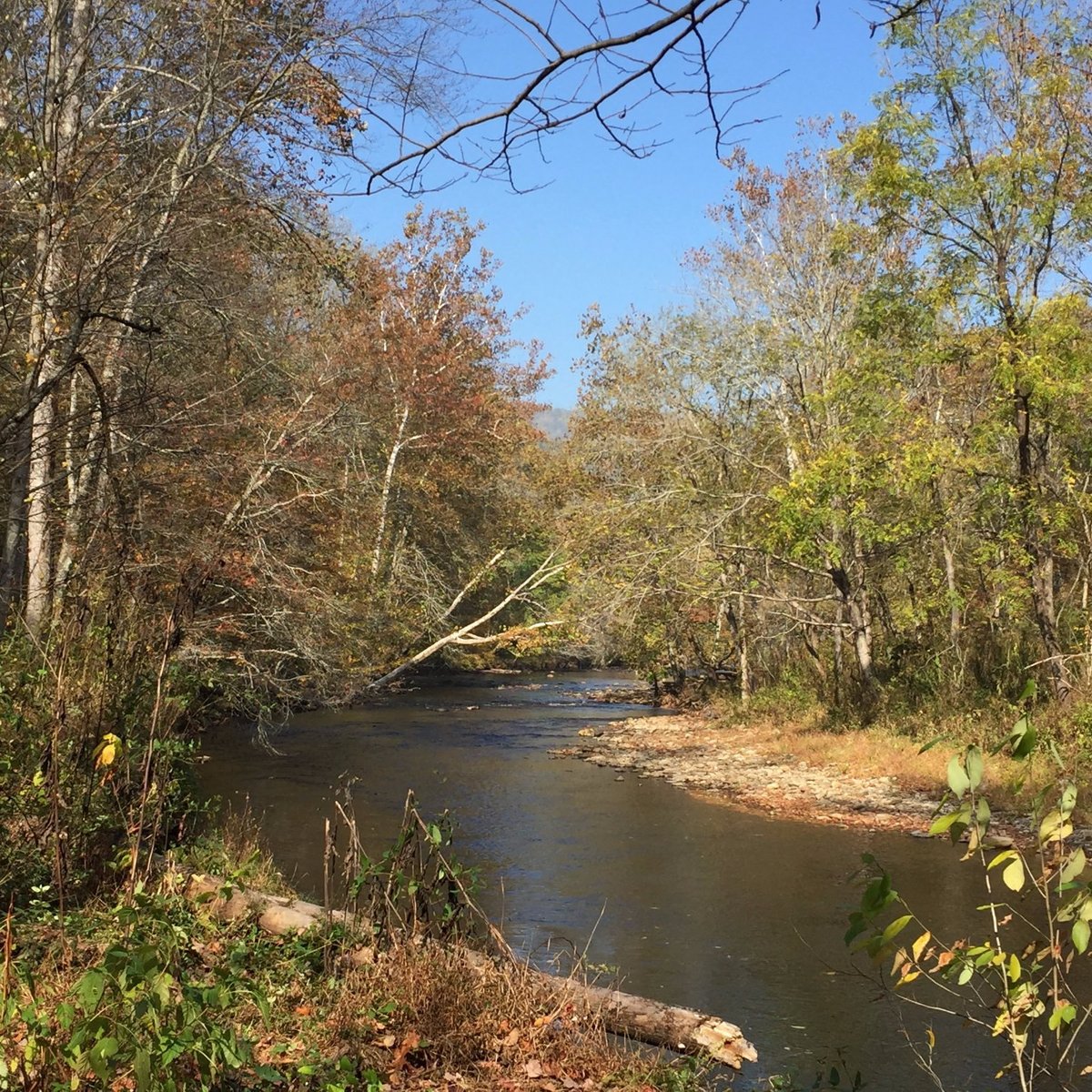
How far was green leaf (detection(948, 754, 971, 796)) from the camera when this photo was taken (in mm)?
2473

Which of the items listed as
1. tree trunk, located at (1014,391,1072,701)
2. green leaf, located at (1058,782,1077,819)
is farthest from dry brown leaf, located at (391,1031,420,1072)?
tree trunk, located at (1014,391,1072,701)

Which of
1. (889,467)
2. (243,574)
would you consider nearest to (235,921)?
(243,574)

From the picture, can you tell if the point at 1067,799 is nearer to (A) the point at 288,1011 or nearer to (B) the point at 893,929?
(B) the point at 893,929

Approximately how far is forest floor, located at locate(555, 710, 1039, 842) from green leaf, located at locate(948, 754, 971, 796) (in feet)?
31.2

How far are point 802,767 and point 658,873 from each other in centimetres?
685

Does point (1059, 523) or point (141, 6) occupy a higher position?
point (141, 6)

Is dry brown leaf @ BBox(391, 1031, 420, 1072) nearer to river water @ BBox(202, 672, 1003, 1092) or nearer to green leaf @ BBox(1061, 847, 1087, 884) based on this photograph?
river water @ BBox(202, 672, 1003, 1092)

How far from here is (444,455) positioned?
30.1 m

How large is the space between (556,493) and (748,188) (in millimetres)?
10969

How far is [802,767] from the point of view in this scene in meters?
17.2

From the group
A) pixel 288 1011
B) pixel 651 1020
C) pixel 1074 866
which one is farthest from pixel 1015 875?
pixel 651 1020

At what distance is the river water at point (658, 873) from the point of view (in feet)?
Result: 22.6

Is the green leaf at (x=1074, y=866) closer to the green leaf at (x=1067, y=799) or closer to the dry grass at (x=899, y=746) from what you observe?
the green leaf at (x=1067, y=799)

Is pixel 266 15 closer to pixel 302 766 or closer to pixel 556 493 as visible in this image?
pixel 302 766
